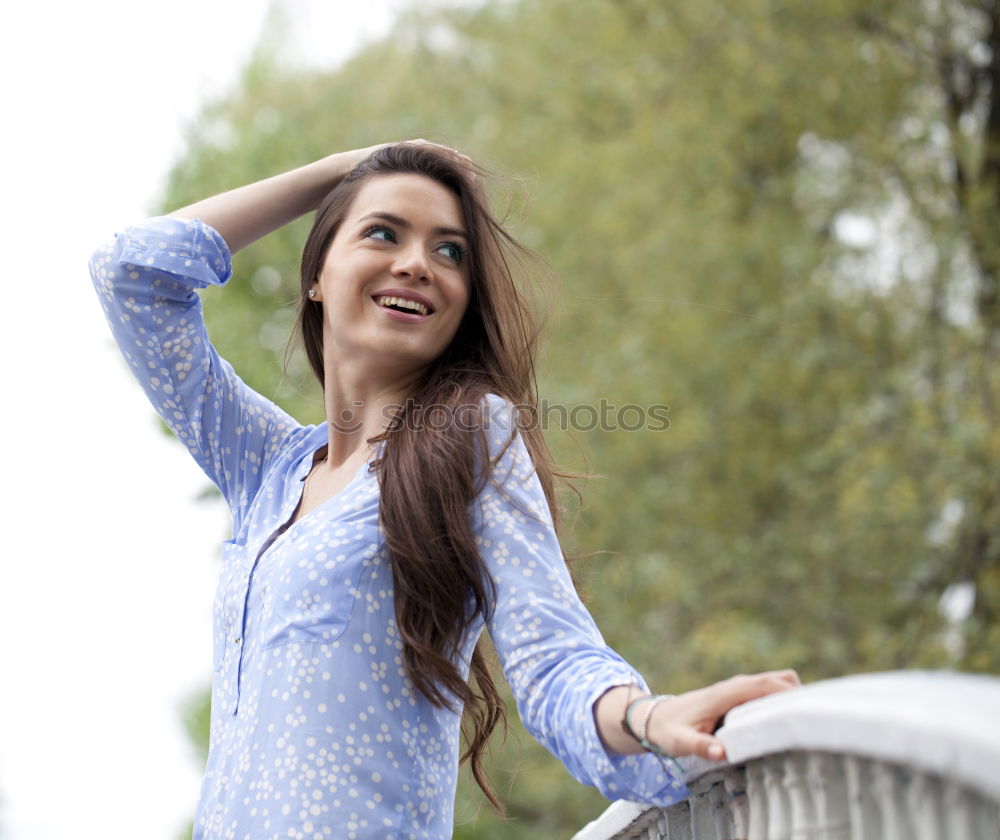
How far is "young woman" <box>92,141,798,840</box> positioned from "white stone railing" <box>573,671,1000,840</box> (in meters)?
0.05

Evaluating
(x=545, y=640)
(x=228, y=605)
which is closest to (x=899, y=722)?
(x=545, y=640)

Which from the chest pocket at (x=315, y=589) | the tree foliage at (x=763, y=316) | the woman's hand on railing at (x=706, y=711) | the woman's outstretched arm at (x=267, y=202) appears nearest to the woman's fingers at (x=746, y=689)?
the woman's hand on railing at (x=706, y=711)

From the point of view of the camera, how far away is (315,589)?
134 cm

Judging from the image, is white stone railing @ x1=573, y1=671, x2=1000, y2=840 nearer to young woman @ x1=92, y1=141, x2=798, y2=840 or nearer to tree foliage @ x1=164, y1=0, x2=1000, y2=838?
young woman @ x1=92, y1=141, x2=798, y2=840

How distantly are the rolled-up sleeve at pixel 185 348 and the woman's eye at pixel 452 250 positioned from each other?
1.08 ft

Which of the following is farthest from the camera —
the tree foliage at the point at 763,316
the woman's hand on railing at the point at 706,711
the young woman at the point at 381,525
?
the tree foliage at the point at 763,316

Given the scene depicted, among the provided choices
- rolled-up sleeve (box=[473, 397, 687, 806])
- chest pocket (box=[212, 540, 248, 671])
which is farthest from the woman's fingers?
chest pocket (box=[212, 540, 248, 671])

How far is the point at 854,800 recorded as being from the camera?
0.85 m

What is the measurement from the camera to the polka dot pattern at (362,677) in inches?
46.6

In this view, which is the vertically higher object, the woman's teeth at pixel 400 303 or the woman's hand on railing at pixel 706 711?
the woman's teeth at pixel 400 303

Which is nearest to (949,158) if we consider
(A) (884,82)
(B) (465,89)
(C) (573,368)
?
(A) (884,82)

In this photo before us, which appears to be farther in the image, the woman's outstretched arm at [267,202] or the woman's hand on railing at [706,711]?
the woman's outstretched arm at [267,202]

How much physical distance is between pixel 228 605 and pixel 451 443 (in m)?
0.35

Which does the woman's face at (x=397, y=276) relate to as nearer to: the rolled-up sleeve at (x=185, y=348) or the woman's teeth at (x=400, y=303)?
the woman's teeth at (x=400, y=303)
